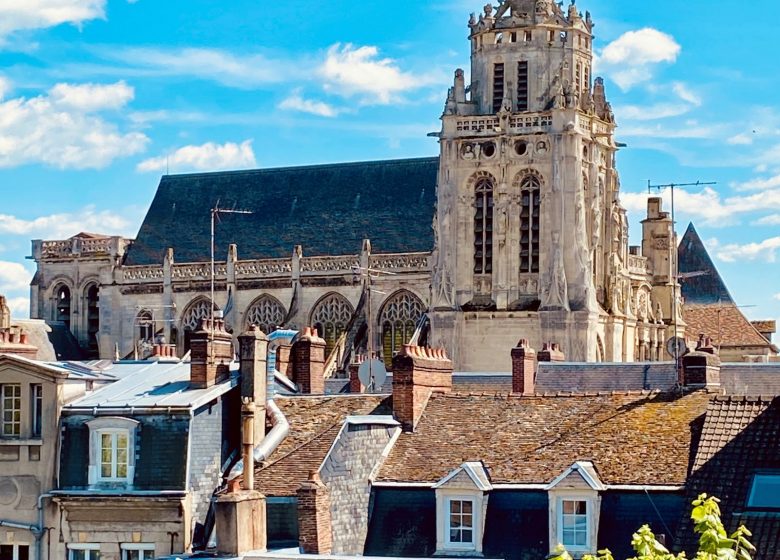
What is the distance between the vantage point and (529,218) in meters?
71.4

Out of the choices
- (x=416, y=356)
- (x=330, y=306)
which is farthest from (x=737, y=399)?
(x=330, y=306)

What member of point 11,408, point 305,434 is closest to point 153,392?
point 11,408

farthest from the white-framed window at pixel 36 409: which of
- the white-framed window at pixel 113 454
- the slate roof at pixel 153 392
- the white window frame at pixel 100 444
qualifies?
the white-framed window at pixel 113 454

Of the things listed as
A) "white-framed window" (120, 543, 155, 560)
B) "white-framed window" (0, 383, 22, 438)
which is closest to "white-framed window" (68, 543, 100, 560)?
"white-framed window" (120, 543, 155, 560)

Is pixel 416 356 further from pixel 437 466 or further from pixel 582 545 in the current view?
pixel 582 545

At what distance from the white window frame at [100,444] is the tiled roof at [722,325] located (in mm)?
54653

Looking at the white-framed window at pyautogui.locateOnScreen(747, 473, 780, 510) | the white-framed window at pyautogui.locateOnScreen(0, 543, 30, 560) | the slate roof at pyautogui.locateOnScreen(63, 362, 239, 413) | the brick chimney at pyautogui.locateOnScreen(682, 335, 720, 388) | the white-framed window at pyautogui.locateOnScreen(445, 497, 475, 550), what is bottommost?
the white-framed window at pyautogui.locateOnScreen(0, 543, 30, 560)

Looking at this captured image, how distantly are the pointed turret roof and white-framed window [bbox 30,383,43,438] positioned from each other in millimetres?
60177

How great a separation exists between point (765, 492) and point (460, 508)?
180 inches

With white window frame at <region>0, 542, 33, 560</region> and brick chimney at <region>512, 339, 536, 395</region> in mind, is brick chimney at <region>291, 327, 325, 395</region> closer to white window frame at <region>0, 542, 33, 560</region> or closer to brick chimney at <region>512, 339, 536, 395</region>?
brick chimney at <region>512, 339, 536, 395</region>

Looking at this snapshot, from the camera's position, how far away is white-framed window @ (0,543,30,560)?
30.7 metres

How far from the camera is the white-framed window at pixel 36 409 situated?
Result: 30.9 meters

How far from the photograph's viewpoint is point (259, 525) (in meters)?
27.8

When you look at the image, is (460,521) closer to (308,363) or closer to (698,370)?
(698,370)
